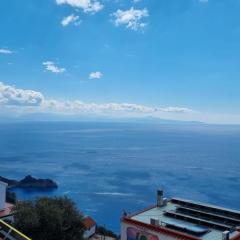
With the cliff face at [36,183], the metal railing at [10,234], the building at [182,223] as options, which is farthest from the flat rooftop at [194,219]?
the cliff face at [36,183]

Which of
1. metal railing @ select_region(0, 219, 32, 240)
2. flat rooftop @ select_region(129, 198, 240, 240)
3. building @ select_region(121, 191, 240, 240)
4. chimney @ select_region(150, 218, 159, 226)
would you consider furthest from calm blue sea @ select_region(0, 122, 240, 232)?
metal railing @ select_region(0, 219, 32, 240)

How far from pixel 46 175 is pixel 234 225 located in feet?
288

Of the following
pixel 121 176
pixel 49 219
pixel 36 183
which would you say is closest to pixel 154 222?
pixel 49 219

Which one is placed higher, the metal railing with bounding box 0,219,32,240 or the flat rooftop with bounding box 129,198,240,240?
the metal railing with bounding box 0,219,32,240

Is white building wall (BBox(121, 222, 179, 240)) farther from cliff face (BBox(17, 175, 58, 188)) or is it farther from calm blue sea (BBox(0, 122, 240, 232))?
cliff face (BBox(17, 175, 58, 188))

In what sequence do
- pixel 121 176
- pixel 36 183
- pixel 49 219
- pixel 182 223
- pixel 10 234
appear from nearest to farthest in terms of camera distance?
pixel 10 234, pixel 182 223, pixel 49 219, pixel 36 183, pixel 121 176

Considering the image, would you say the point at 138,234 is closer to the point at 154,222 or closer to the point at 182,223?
the point at 154,222

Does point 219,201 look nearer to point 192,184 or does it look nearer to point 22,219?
point 192,184

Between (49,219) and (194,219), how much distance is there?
11383mm

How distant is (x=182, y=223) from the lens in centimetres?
2444

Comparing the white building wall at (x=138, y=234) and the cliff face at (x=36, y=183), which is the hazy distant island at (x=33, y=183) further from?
the white building wall at (x=138, y=234)

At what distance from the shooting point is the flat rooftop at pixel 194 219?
22766 millimetres

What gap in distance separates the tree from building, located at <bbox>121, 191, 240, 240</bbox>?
18.2ft

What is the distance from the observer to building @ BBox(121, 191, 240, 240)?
22531 mm
